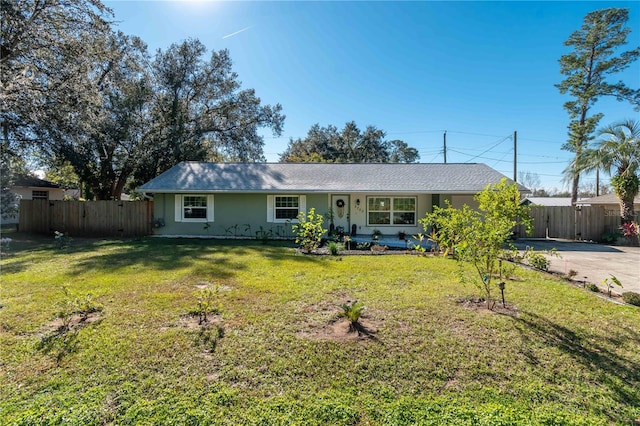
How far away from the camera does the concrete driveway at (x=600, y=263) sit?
23.1ft

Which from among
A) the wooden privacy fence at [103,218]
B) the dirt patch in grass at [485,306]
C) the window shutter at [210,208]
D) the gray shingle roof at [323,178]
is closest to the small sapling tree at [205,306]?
the dirt patch in grass at [485,306]

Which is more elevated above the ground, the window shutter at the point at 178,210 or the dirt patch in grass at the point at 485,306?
the window shutter at the point at 178,210

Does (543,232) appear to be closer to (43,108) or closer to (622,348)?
(622,348)

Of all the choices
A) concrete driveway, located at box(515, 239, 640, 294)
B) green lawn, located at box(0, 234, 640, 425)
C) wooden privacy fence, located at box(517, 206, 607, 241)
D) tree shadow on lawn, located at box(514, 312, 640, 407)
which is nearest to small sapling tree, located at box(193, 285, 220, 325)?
green lawn, located at box(0, 234, 640, 425)

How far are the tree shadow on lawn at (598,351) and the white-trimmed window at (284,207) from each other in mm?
10193

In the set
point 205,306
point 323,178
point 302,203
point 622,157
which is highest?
point 622,157

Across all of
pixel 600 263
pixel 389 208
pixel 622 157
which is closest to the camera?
pixel 600 263

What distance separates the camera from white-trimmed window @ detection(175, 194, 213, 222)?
1377 cm

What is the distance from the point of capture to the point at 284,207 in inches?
542

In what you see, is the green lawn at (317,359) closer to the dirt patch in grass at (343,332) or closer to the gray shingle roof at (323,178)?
the dirt patch in grass at (343,332)

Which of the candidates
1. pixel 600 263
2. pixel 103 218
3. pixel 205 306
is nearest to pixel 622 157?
pixel 600 263

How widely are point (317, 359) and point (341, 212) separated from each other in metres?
10.7

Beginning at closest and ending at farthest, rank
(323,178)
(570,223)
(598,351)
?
(598,351) → (570,223) → (323,178)

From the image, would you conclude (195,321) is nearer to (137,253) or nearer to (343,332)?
(343,332)
